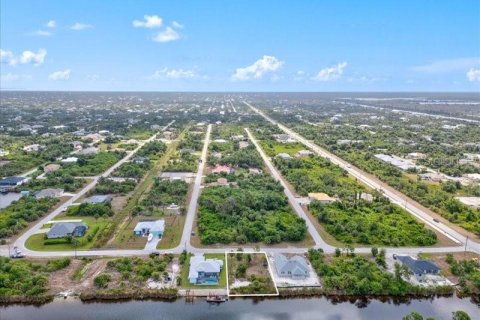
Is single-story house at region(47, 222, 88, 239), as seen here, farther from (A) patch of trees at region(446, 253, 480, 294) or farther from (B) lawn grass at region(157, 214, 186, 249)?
(A) patch of trees at region(446, 253, 480, 294)

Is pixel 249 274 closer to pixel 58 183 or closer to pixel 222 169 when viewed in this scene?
pixel 222 169

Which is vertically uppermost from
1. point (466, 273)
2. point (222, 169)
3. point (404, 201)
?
point (222, 169)

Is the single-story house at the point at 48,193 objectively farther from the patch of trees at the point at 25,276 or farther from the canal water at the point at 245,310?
the canal water at the point at 245,310

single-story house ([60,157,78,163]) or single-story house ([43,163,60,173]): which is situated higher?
single-story house ([60,157,78,163])

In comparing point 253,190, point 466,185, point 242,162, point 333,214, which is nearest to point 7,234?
point 253,190

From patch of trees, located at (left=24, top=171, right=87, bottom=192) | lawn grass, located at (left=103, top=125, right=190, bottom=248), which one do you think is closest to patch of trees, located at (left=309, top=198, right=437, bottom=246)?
lawn grass, located at (left=103, top=125, right=190, bottom=248)

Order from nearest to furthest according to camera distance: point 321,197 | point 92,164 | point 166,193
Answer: point 321,197 → point 166,193 → point 92,164

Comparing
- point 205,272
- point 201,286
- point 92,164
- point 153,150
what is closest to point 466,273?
point 205,272
